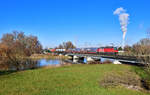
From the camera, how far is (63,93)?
715cm

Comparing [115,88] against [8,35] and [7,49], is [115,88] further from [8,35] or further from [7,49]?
[8,35]

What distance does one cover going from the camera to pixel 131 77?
9.31 meters

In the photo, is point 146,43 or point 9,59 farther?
point 9,59

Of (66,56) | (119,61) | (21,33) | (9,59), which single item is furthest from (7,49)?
(66,56)

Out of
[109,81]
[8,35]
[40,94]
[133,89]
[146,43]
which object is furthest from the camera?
[8,35]

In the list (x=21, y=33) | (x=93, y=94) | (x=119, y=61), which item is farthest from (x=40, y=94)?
(x=21, y=33)

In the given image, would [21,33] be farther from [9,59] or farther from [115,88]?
[115,88]

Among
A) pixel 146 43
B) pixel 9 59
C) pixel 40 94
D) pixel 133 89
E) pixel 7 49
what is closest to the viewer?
pixel 40 94

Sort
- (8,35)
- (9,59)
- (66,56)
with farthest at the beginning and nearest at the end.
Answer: (66,56) < (8,35) < (9,59)

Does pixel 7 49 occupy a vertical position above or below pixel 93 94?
above

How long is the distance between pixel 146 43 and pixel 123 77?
5.19 meters

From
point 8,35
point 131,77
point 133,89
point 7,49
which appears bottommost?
point 133,89

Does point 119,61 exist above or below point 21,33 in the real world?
below

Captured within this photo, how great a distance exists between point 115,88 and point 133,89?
120 cm
